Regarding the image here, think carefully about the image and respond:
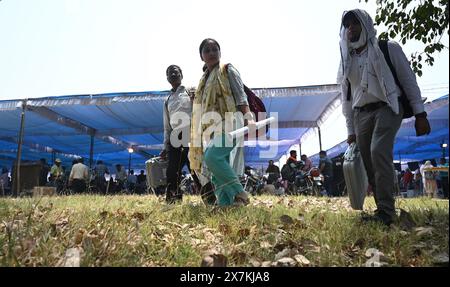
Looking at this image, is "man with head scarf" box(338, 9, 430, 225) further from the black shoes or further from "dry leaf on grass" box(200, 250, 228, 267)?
"dry leaf on grass" box(200, 250, 228, 267)

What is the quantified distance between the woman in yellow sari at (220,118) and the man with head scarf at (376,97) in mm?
924

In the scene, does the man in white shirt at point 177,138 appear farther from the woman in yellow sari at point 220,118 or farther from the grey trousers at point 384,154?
the grey trousers at point 384,154

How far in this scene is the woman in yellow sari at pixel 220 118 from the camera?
3.15 metres

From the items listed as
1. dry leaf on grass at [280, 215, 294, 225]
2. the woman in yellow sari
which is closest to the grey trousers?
dry leaf on grass at [280, 215, 294, 225]

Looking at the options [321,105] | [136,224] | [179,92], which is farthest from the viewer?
[321,105]

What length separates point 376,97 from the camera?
2.58 meters

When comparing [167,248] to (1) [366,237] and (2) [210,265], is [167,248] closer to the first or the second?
(2) [210,265]

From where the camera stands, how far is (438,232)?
2074 millimetres

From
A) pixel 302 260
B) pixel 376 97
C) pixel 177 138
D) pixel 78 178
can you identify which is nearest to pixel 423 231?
pixel 302 260

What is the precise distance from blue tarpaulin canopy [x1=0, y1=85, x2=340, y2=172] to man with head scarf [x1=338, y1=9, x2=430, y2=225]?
6000mm

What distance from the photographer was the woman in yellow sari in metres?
3.15

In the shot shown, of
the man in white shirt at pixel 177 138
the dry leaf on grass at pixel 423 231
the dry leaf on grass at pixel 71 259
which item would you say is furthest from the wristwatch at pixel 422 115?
the man in white shirt at pixel 177 138

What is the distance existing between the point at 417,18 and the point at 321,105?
7.44 meters

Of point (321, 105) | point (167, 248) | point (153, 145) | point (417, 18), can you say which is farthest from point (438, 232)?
point (153, 145)
